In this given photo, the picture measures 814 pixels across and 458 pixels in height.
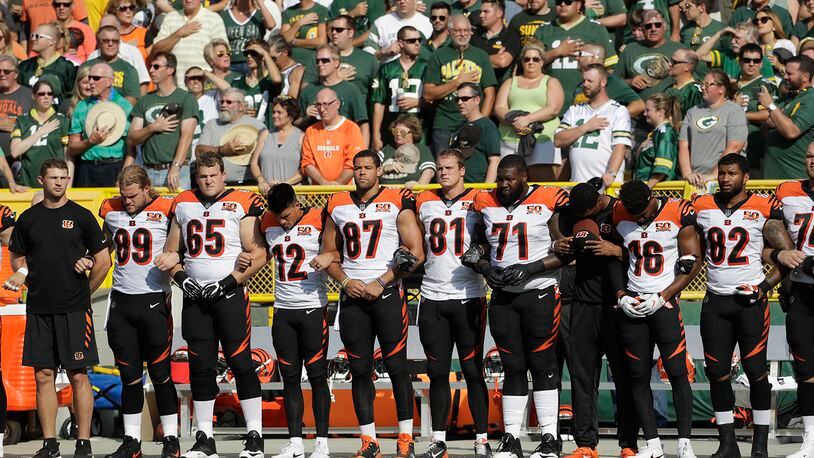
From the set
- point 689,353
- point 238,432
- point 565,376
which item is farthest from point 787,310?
point 238,432

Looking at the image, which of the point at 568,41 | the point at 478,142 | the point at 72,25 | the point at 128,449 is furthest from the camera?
the point at 72,25

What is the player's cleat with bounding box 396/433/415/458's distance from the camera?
1008cm

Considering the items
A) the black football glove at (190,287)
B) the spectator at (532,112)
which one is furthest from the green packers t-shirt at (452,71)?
the black football glove at (190,287)

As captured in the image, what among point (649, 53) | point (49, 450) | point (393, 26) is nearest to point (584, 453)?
point (49, 450)

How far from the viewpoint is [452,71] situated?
13578 millimetres

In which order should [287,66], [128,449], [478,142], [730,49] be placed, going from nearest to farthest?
[128,449], [478,142], [730,49], [287,66]

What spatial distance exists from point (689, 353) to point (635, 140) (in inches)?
98.5

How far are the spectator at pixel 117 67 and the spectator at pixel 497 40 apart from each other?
379 centimetres

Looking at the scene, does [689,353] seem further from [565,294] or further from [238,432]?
[238,432]

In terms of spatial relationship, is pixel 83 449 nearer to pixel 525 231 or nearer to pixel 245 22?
pixel 525 231

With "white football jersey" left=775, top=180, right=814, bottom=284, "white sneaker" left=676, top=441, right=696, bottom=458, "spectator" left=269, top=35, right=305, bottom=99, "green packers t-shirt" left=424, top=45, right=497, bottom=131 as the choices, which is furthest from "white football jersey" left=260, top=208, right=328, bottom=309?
"spectator" left=269, top=35, right=305, bottom=99

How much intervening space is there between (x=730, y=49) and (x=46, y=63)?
7724mm

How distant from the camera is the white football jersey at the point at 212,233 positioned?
10.3 metres

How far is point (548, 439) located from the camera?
9875 mm
